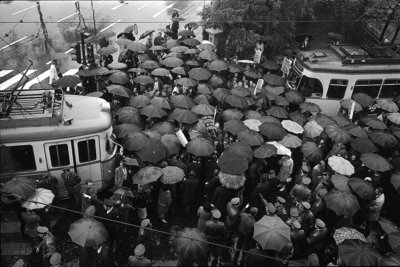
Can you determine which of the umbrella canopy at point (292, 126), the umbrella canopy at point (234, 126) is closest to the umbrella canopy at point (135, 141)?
the umbrella canopy at point (234, 126)

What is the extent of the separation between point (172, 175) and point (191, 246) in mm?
2580

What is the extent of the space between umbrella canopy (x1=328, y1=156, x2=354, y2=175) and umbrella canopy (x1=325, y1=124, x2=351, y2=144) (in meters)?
1.12

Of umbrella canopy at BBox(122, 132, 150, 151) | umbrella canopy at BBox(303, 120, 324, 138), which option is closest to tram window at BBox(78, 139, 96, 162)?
umbrella canopy at BBox(122, 132, 150, 151)

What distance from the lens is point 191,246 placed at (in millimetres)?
7254

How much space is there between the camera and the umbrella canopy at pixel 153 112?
38.1ft

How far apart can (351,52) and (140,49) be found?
892 centimetres

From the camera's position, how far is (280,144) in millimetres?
11172

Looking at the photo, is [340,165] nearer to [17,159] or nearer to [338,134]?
[338,134]

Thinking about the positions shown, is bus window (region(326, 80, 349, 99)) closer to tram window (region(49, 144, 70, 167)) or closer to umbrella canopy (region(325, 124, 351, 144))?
umbrella canopy (region(325, 124, 351, 144))

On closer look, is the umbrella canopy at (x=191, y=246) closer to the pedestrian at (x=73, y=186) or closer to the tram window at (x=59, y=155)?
the pedestrian at (x=73, y=186)

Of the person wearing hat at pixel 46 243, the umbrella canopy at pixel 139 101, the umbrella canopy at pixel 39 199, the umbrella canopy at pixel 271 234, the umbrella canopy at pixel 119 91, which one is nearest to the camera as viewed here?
the umbrella canopy at pixel 271 234

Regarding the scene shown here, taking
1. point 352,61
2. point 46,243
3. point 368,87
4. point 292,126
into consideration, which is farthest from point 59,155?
point 368,87

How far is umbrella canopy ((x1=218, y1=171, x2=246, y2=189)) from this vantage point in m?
9.47

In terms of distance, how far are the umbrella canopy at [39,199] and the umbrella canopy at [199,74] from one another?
751 cm
